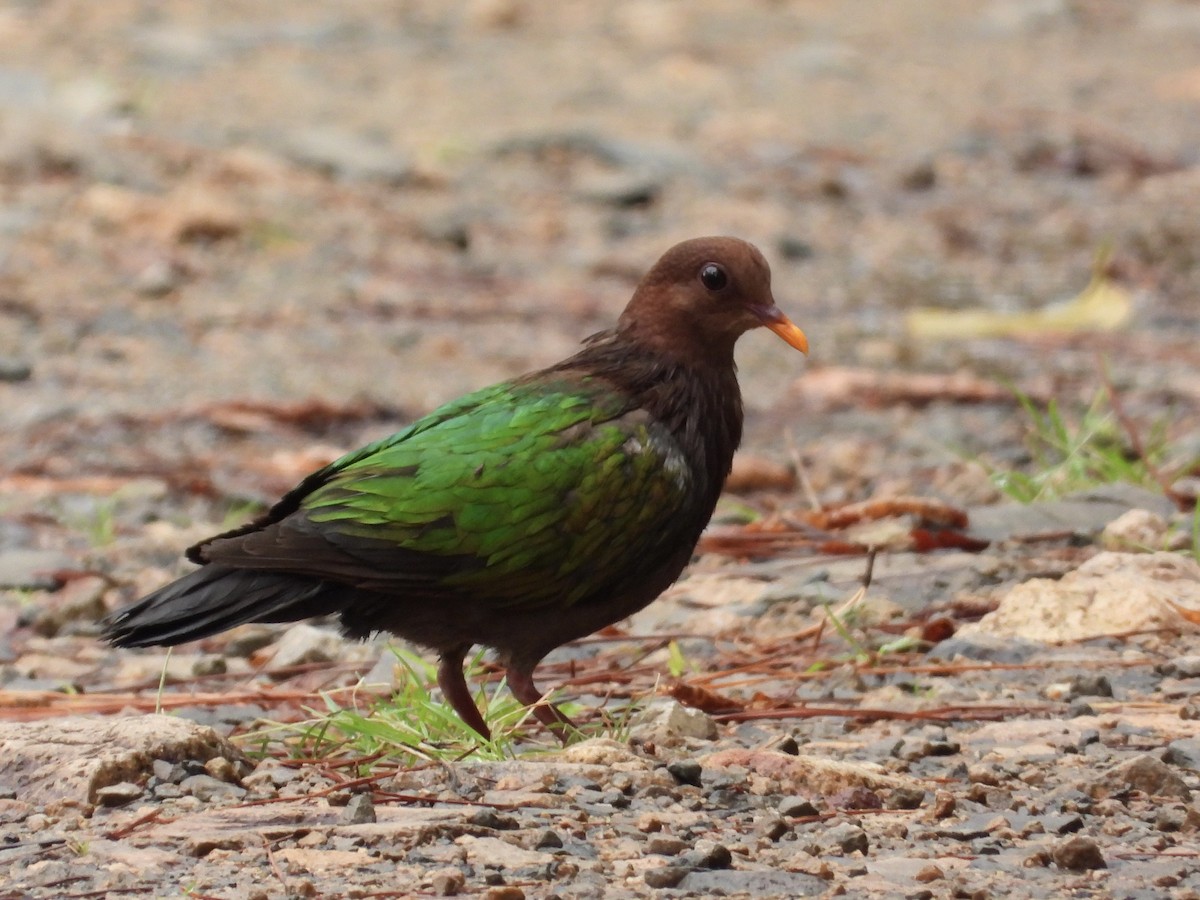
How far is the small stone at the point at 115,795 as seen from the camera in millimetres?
3725

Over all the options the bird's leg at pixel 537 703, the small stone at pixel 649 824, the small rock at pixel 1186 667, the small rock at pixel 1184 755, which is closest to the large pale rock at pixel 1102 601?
the small rock at pixel 1186 667

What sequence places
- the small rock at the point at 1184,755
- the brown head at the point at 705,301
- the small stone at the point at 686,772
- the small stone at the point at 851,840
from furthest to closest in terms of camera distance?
the brown head at the point at 705,301, the small rock at the point at 1184,755, the small stone at the point at 686,772, the small stone at the point at 851,840

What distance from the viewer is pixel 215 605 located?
4.30 metres

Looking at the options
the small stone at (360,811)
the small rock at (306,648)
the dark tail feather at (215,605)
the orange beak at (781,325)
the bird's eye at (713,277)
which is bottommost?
the small rock at (306,648)

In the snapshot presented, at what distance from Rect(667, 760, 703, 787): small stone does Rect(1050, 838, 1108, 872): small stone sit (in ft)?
2.51

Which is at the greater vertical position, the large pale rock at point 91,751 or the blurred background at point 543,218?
the blurred background at point 543,218

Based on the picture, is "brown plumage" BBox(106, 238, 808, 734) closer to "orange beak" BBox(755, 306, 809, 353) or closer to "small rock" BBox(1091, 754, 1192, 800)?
"orange beak" BBox(755, 306, 809, 353)

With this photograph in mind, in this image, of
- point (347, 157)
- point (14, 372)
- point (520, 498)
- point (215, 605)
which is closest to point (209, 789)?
point (215, 605)

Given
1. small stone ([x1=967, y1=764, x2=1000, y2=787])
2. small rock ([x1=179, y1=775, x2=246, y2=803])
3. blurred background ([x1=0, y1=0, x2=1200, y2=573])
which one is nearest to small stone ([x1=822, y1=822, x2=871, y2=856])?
small stone ([x1=967, y1=764, x2=1000, y2=787])

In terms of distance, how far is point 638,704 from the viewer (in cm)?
452

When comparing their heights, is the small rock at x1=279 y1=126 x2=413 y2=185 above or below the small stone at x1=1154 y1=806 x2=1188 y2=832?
above

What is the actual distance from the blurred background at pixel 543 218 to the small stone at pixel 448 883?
3.30 meters

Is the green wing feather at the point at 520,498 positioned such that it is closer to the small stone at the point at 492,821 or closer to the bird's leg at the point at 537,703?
the bird's leg at the point at 537,703

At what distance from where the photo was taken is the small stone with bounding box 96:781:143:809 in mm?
3725
